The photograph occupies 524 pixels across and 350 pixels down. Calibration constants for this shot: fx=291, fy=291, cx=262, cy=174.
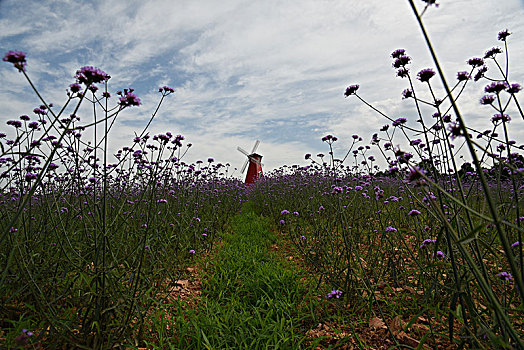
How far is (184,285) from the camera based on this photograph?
3285mm

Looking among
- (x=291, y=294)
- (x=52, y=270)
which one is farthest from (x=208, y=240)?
(x=52, y=270)

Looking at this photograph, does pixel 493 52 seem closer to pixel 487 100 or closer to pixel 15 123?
pixel 487 100

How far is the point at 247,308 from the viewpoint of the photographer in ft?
8.94

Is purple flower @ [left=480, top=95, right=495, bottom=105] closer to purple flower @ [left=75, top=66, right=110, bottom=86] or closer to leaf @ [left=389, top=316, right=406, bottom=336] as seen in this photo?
leaf @ [left=389, top=316, right=406, bottom=336]

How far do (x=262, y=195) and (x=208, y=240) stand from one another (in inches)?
174

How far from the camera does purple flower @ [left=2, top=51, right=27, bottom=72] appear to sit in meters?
1.42

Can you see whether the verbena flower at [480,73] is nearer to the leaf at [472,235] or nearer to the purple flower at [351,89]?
the purple flower at [351,89]

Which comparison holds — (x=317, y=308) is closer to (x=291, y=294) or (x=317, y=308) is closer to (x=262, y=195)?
(x=291, y=294)

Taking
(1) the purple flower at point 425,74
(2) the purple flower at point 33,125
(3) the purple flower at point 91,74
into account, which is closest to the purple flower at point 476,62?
(1) the purple flower at point 425,74

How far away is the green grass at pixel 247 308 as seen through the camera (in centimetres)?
213

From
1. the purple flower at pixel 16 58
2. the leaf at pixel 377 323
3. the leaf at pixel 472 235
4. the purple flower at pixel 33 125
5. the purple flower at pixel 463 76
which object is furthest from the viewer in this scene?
the purple flower at pixel 33 125

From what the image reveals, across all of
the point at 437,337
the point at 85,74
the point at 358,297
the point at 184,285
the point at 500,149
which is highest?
the point at 85,74

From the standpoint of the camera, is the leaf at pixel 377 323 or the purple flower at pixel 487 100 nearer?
the purple flower at pixel 487 100

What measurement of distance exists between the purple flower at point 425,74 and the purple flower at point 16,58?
2.24m
